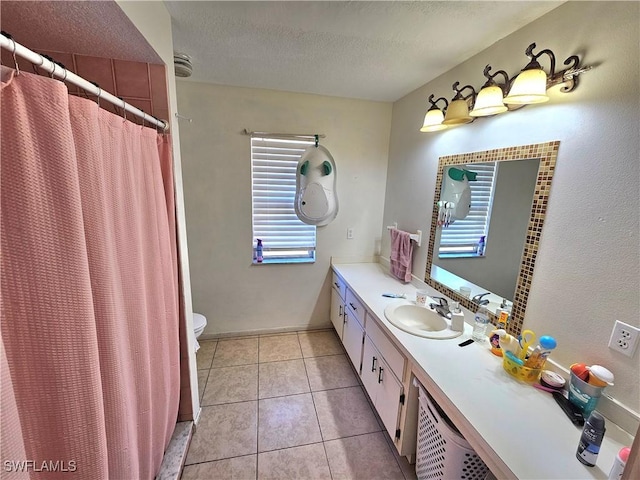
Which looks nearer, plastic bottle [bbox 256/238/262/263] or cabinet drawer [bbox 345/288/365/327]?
cabinet drawer [bbox 345/288/365/327]

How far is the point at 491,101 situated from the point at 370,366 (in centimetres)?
173

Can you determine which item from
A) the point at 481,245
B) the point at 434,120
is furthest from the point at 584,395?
the point at 434,120

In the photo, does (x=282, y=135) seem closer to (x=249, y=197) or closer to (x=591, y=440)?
(x=249, y=197)

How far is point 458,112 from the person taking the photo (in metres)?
1.51

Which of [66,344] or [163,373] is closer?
[66,344]

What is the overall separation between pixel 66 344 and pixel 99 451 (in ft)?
1.20

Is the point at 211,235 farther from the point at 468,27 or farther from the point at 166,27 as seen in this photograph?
the point at 468,27

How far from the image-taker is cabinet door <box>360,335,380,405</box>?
1.73m

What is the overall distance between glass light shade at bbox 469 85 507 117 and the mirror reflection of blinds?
0.31 meters

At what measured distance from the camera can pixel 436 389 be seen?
1.13 meters

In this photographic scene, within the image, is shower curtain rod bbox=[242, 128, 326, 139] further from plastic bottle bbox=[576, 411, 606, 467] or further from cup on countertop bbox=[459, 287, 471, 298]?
plastic bottle bbox=[576, 411, 606, 467]

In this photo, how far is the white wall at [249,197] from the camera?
2248mm

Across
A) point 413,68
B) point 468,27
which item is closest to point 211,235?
point 413,68

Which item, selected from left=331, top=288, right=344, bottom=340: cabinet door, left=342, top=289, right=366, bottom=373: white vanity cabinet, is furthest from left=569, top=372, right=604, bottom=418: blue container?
left=331, top=288, right=344, bottom=340: cabinet door
